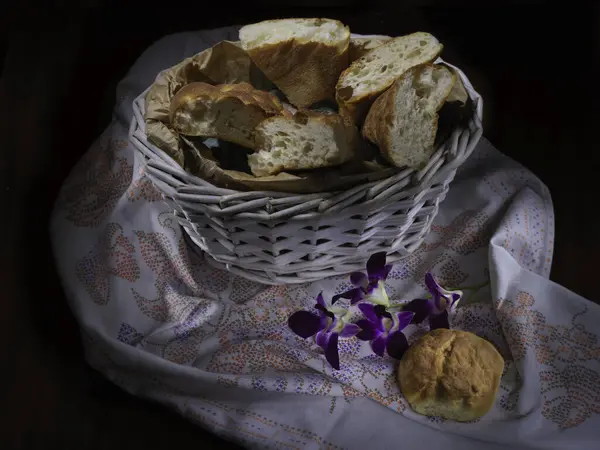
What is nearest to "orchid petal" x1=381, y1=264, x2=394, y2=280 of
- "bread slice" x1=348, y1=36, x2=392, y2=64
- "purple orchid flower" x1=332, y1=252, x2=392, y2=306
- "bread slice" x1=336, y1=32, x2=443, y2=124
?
"purple orchid flower" x1=332, y1=252, x2=392, y2=306

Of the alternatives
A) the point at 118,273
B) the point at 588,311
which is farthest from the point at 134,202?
the point at 588,311

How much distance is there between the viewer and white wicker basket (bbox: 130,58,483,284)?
786mm

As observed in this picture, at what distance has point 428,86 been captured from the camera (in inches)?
32.1

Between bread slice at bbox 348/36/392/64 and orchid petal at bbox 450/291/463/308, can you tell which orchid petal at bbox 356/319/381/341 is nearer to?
orchid petal at bbox 450/291/463/308

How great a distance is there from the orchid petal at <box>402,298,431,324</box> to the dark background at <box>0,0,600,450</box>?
0.83 feet

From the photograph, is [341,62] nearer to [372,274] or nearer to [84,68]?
[372,274]

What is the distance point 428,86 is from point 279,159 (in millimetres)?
215

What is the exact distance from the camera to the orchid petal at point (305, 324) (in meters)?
0.89

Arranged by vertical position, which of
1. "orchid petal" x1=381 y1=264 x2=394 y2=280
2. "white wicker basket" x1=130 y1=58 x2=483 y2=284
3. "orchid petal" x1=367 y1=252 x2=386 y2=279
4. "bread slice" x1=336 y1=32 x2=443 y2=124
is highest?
"bread slice" x1=336 y1=32 x2=443 y2=124

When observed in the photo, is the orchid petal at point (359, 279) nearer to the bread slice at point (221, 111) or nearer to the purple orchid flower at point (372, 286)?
the purple orchid flower at point (372, 286)

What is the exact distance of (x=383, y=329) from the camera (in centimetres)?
89

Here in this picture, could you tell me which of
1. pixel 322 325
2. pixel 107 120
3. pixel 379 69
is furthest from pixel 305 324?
pixel 107 120

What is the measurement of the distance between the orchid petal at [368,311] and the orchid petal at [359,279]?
0.03 meters

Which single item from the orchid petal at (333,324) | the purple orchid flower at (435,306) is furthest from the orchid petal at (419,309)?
the orchid petal at (333,324)
